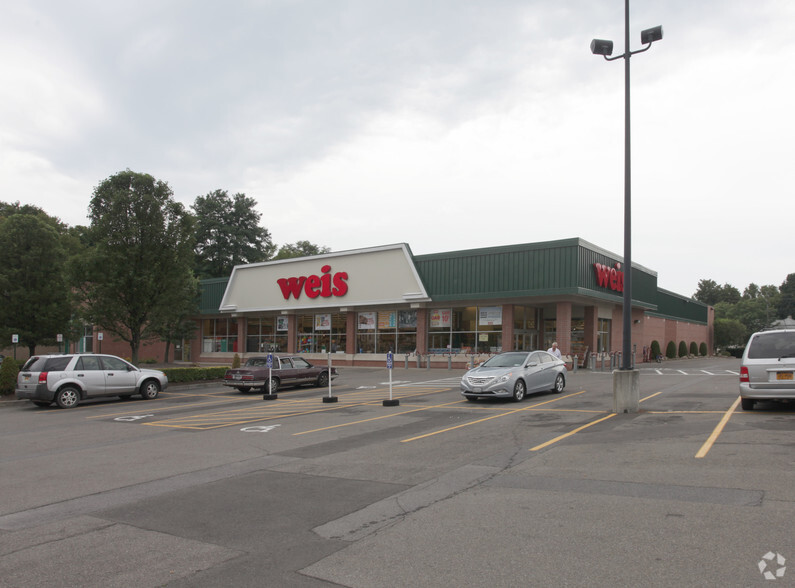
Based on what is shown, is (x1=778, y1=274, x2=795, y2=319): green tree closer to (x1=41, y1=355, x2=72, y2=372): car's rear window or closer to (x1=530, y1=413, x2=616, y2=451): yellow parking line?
(x1=530, y1=413, x2=616, y2=451): yellow parking line

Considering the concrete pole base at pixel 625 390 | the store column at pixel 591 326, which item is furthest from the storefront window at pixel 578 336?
the concrete pole base at pixel 625 390

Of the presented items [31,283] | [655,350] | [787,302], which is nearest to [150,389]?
[31,283]

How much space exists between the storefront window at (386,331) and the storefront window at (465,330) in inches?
58.4

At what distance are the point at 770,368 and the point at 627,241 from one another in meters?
4.01

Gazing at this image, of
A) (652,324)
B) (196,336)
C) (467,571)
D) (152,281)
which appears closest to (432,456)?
(467,571)

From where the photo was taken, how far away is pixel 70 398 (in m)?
18.8

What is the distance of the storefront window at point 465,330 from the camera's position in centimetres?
3294

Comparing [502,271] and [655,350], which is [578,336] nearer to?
[502,271]

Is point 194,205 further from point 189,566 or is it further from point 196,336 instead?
point 189,566

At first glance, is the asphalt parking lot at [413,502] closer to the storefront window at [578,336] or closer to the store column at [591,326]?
the storefront window at [578,336]

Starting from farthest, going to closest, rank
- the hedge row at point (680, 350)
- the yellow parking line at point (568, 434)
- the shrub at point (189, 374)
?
1. the hedge row at point (680, 350)
2. the shrub at point (189, 374)
3. the yellow parking line at point (568, 434)

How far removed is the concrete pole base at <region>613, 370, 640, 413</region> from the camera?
13.2 m

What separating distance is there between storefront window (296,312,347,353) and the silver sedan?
23.6 meters

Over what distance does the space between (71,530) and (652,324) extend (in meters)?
46.1
